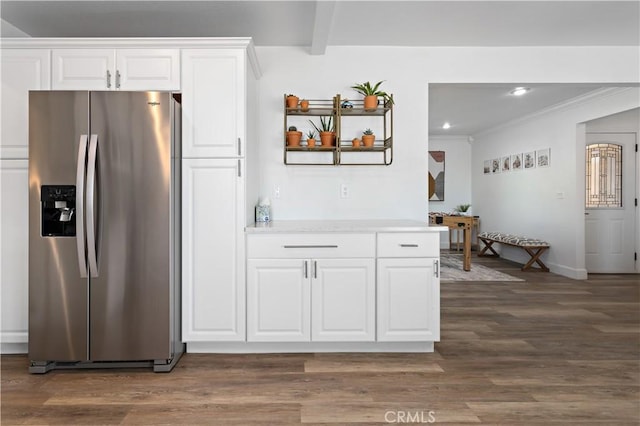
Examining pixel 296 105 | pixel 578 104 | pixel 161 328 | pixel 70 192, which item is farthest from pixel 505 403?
pixel 578 104

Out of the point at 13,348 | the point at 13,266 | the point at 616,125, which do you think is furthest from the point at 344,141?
the point at 616,125

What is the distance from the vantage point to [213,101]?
264 centimetres

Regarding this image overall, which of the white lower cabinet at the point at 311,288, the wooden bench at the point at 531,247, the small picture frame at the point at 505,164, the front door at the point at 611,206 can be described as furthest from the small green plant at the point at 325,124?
the small picture frame at the point at 505,164

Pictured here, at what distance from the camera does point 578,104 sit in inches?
207

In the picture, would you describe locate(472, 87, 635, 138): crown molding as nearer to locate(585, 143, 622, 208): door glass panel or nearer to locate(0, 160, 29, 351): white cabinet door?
locate(585, 143, 622, 208): door glass panel

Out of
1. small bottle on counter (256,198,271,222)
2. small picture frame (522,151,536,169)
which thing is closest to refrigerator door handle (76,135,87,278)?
small bottle on counter (256,198,271,222)

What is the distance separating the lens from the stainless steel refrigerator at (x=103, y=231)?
2355 mm

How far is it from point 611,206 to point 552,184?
0.91 meters

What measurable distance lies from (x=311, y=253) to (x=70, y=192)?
1567mm

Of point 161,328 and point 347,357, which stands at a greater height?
point 161,328

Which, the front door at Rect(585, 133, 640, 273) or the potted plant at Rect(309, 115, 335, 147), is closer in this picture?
the potted plant at Rect(309, 115, 335, 147)

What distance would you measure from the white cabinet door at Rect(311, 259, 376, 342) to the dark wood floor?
0.59 feet

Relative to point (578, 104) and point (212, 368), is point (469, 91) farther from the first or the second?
point (212, 368)

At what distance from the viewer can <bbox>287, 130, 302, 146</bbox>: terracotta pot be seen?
313cm
